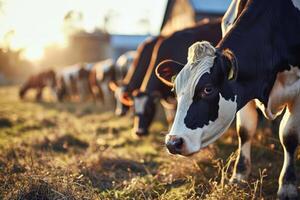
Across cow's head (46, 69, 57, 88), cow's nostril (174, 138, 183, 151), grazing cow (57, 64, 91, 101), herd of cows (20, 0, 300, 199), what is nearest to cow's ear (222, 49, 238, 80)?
herd of cows (20, 0, 300, 199)

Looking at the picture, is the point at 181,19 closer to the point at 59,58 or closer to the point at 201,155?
the point at 201,155

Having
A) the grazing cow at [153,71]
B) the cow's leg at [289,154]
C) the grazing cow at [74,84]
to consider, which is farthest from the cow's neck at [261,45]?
the grazing cow at [74,84]

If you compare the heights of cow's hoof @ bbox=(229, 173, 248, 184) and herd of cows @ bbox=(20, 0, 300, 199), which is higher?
herd of cows @ bbox=(20, 0, 300, 199)

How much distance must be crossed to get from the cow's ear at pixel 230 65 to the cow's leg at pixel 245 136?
1.13 metres

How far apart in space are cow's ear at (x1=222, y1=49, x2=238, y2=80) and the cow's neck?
0.11 metres

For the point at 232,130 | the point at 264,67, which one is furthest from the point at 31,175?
the point at 232,130

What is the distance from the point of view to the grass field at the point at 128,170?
2834mm

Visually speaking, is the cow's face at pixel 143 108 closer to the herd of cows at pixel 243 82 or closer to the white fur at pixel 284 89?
the herd of cows at pixel 243 82

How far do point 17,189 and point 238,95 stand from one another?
1.92 metres

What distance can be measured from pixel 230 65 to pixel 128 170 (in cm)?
203

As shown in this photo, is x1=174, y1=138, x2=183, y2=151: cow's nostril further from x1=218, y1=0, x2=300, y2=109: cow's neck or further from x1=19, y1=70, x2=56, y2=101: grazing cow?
x1=19, y1=70, x2=56, y2=101: grazing cow

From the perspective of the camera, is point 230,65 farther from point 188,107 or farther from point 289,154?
point 289,154

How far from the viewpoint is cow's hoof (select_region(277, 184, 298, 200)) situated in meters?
2.84

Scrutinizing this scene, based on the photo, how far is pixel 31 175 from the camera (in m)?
2.92
